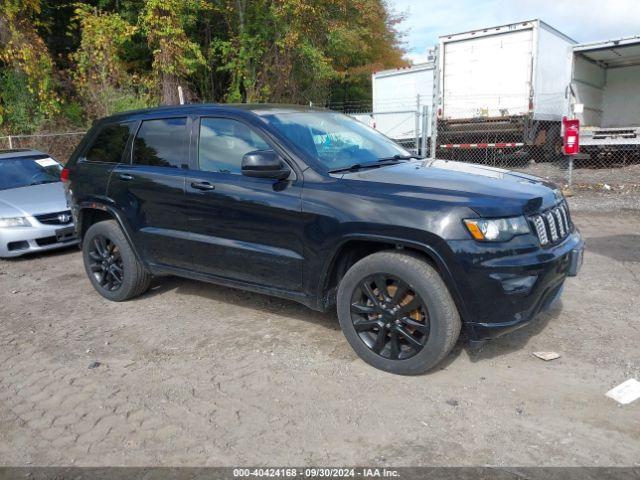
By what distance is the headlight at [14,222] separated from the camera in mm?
6867

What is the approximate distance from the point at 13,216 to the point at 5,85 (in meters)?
11.3

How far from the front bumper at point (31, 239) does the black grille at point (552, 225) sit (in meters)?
5.73

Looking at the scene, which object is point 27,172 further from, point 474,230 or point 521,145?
point 521,145

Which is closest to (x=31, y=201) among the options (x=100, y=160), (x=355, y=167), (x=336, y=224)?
(x=100, y=160)

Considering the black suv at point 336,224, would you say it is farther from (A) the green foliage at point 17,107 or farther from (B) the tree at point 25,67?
(A) the green foliage at point 17,107

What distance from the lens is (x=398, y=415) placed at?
10.0 ft

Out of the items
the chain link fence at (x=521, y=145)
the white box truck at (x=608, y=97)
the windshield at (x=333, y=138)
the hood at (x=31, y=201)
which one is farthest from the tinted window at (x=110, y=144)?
the white box truck at (x=608, y=97)

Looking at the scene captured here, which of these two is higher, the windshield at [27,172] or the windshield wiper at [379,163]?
the windshield wiper at [379,163]

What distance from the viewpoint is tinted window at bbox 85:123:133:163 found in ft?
16.2

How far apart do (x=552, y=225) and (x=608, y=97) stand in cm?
1403

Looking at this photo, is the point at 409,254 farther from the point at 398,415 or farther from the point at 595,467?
the point at 595,467

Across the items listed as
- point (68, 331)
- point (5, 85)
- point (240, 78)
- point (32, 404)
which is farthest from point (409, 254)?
point (5, 85)

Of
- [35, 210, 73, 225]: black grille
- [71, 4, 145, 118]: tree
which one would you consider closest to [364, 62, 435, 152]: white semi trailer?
[71, 4, 145, 118]: tree

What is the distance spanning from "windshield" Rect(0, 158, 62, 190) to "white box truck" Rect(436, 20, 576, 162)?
8.96 meters
